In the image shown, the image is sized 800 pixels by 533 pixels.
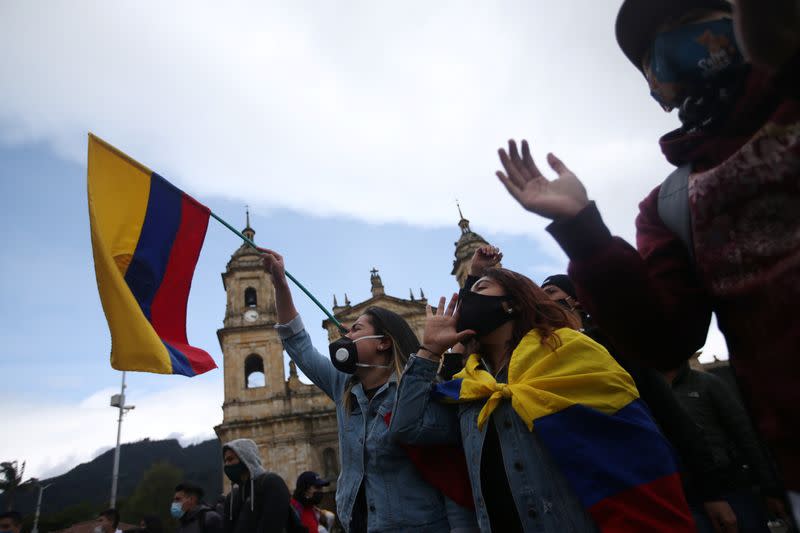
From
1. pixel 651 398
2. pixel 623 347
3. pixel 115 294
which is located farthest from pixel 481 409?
pixel 115 294

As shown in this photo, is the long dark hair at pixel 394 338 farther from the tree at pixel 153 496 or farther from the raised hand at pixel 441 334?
the tree at pixel 153 496

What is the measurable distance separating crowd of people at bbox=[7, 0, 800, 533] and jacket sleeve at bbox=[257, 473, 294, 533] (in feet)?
5.03

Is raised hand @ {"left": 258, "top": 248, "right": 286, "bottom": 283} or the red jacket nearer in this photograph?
the red jacket

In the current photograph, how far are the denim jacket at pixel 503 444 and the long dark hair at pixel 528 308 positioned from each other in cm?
42

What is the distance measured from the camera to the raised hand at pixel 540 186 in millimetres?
1282

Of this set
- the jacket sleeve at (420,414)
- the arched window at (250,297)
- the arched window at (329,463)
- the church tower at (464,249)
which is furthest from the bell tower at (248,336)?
the jacket sleeve at (420,414)

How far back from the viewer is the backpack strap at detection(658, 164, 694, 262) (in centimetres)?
119

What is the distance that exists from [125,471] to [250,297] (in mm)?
83104

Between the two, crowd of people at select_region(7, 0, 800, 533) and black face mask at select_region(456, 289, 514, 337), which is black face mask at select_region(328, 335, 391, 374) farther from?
black face mask at select_region(456, 289, 514, 337)

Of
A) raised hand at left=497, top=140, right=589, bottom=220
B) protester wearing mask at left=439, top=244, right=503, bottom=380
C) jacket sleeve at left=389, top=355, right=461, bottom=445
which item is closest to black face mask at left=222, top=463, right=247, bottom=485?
protester wearing mask at left=439, top=244, right=503, bottom=380

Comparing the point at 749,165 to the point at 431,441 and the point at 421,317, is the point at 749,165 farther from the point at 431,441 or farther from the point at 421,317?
the point at 421,317

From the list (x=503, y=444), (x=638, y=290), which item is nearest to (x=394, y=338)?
(x=503, y=444)

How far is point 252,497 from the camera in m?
4.20

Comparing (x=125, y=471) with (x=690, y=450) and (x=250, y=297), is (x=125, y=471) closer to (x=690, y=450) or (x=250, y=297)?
(x=250, y=297)
